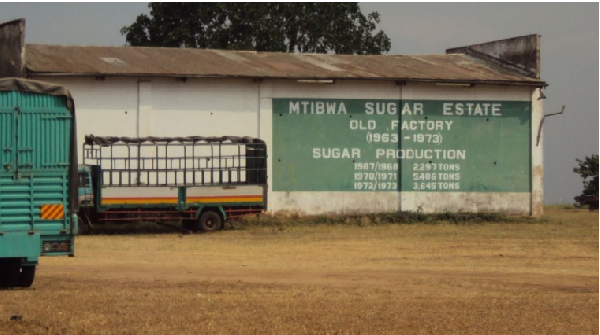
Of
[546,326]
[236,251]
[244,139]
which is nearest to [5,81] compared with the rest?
[546,326]

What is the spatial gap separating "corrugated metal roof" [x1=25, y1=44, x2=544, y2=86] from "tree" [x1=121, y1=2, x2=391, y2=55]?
45.7ft

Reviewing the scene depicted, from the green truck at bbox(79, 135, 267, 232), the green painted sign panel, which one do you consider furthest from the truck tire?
the green painted sign panel

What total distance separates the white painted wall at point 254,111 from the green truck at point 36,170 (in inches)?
623

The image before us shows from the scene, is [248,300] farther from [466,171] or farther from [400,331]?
[466,171]

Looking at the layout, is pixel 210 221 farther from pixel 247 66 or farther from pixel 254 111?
pixel 247 66

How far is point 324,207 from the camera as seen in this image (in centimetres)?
3375

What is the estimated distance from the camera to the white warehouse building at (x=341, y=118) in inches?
1277

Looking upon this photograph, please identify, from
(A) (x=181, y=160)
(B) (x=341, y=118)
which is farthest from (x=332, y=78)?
(A) (x=181, y=160)

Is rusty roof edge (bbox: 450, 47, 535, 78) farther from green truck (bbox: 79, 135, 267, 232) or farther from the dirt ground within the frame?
green truck (bbox: 79, 135, 267, 232)

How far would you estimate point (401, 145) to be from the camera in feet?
113

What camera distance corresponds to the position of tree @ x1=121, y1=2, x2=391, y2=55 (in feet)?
168

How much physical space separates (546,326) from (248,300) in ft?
13.8

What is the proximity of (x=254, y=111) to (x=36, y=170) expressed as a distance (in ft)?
60.2

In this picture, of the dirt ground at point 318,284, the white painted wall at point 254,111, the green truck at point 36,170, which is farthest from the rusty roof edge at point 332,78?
the green truck at point 36,170
